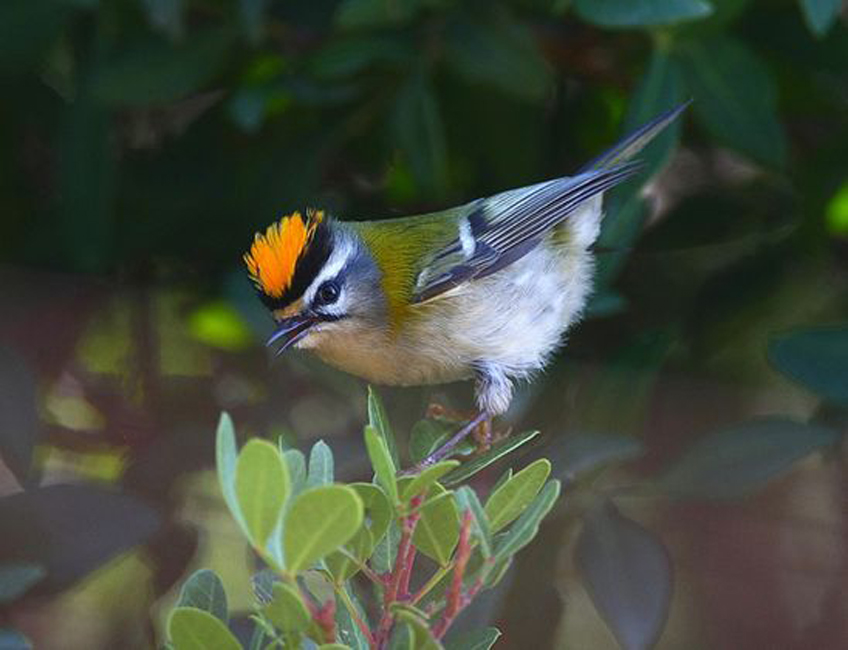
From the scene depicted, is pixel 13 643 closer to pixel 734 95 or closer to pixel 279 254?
pixel 279 254

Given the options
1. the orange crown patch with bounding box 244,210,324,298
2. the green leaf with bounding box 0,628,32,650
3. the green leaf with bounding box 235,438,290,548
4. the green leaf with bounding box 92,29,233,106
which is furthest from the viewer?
the green leaf with bounding box 92,29,233,106

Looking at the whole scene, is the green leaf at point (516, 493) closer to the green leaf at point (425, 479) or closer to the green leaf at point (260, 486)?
the green leaf at point (425, 479)

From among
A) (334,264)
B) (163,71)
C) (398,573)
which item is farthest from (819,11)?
(398,573)

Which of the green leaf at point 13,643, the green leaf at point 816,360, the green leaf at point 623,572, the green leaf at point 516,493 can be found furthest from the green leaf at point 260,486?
the green leaf at point 816,360

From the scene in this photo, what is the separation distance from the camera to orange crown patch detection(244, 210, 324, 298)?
192cm

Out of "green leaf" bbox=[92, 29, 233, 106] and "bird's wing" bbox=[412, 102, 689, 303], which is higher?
"green leaf" bbox=[92, 29, 233, 106]

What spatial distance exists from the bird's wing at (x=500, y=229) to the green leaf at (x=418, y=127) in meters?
0.10

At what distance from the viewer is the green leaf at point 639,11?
6.62ft

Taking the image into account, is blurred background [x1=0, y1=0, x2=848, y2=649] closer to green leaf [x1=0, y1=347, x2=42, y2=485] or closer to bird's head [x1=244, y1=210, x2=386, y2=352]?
green leaf [x1=0, y1=347, x2=42, y2=485]

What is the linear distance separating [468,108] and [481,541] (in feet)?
5.53

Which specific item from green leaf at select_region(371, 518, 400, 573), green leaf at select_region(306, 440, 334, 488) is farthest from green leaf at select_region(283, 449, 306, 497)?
green leaf at select_region(371, 518, 400, 573)

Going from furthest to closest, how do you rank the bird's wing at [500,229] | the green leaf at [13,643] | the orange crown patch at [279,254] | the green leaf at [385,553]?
the bird's wing at [500,229] → the orange crown patch at [279,254] → the green leaf at [13,643] → the green leaf at [385,553]

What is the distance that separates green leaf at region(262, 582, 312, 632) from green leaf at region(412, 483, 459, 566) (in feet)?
0.47

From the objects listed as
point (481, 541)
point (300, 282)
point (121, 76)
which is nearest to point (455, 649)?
point (481, 541)
